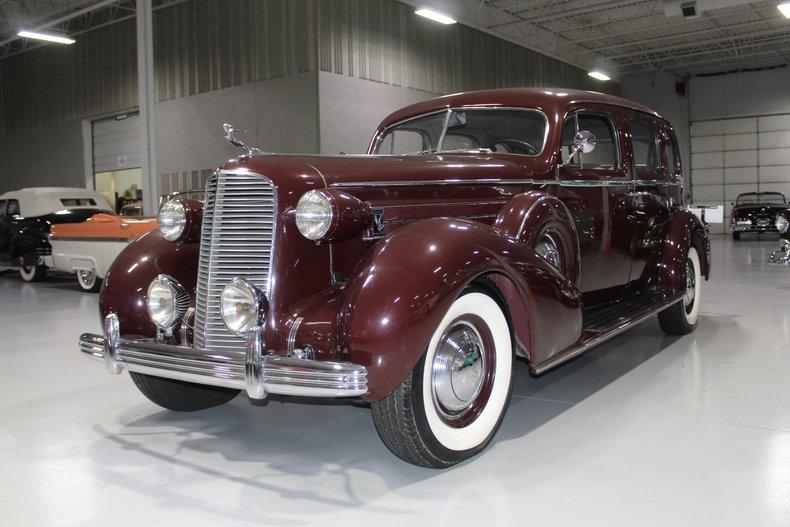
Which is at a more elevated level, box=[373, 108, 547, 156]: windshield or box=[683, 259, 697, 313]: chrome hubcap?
box=[373, 108, 547, 156]: windshield

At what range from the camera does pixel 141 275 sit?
347 centimetres

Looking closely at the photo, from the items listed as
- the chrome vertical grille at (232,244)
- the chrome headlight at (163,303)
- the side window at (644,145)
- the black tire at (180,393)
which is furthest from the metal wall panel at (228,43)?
the chrome vertical grille at (232,244)

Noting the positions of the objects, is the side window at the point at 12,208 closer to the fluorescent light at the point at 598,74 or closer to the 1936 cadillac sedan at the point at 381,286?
the 1936 cadillac sedan at the point at 381,286

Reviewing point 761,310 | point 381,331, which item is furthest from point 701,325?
point 381,331

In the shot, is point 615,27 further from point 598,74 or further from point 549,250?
point 549,250

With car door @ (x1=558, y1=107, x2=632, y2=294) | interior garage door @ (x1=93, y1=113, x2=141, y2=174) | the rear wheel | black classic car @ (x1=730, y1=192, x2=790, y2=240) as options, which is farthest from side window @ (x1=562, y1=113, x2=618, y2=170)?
interior garage door @ (x1=93, y1=113, x2=141, y2=174)

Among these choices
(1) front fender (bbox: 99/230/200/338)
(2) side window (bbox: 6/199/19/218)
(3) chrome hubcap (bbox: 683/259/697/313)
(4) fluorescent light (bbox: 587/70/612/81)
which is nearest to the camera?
(1) front fender (bbox: 99/230/200/338)

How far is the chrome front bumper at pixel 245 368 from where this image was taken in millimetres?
2430

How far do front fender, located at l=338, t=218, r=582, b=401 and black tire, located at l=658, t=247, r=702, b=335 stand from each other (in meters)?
2.68

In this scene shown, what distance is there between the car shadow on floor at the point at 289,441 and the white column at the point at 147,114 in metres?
8.95

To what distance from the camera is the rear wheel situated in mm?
9875

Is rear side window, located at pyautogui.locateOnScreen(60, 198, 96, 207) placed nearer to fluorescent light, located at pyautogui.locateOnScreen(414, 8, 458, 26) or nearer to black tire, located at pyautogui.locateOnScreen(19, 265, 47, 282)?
black tire, located at pyautogui.locateOnScreen(19, 265, 47, 282)

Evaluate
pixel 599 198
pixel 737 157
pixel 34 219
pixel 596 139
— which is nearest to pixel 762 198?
pixel 737 157

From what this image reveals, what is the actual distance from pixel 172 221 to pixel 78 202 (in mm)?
9612
